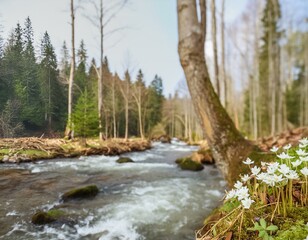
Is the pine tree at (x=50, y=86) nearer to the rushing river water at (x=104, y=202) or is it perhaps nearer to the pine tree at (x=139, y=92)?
the rushing river water at (x=104, y=202)

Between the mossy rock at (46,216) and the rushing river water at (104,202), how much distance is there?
0.06m

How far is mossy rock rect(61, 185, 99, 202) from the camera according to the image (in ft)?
13.0

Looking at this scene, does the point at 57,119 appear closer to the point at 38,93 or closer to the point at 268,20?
the point at 38,93

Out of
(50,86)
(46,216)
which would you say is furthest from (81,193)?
(50,86)

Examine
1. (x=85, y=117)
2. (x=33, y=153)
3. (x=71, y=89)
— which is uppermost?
(x=71, y=89)

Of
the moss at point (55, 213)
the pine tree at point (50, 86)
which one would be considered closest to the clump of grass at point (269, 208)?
the pine tree at point (50, 86)

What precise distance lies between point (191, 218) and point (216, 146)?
4.48 feet

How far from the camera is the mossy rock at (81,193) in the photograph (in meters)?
3.95

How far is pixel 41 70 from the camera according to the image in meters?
1.82

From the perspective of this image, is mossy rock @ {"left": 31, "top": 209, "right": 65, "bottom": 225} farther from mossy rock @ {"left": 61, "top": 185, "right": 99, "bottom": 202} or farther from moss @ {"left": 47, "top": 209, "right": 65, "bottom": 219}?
mossy rock @ {"left": 61, "top": 185, "right": 99, "bottom": 202}

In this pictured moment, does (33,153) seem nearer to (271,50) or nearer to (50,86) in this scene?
(50,86)

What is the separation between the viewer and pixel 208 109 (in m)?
3.93

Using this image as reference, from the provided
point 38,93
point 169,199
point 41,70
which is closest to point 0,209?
point 38,93

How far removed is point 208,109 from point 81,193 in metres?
2.69
